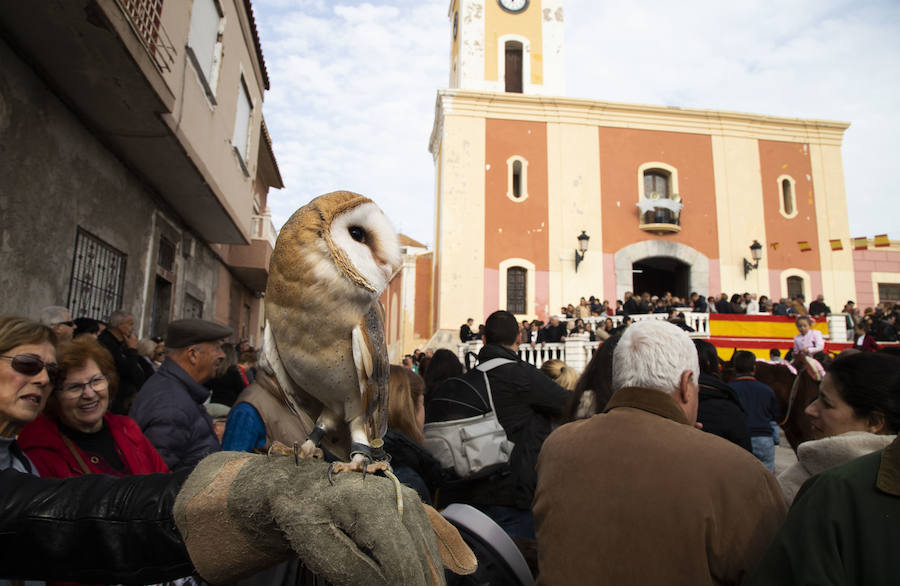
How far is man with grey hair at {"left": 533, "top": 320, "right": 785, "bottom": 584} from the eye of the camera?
1666 mm

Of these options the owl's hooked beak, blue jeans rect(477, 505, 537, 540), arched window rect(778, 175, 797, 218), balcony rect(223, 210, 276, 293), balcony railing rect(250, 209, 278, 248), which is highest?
arched window rect(778, 175, 797, 218)

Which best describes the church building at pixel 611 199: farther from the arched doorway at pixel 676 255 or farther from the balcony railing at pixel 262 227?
the balcony railing at pixel 262 227

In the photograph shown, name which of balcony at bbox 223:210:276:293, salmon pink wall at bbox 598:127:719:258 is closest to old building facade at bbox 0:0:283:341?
balcony at bbox 223:210:276:293

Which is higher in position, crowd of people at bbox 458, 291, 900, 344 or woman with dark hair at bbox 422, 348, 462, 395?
crowd of people at bbox 458, 291, 900, 344

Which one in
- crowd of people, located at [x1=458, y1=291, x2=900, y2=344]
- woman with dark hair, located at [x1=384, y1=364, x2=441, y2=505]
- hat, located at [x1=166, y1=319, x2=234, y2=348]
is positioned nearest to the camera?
woman with dark hair, located at [x1=384, y1=364, x2=441, y2=505]

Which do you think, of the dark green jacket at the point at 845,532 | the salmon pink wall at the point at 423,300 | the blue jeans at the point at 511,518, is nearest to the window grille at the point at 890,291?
the salmon pink wall at the point at 423,300

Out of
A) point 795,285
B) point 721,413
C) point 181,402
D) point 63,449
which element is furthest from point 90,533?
point 795,285

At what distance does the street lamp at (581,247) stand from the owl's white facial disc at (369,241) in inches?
769

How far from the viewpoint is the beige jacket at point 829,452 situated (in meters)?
1.95

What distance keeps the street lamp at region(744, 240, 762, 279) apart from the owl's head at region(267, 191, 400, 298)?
76.4 feet

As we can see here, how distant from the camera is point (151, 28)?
601cm

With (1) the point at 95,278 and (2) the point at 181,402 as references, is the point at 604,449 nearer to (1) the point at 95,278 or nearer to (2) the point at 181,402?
(2) the point at 181,402

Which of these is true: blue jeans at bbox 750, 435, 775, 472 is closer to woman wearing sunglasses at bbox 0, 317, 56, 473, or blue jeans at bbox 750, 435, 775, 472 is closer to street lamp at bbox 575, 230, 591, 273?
woman wearing sunglasses at bbox 0, 317, 56, 473

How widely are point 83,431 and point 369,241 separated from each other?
5.57 feet
